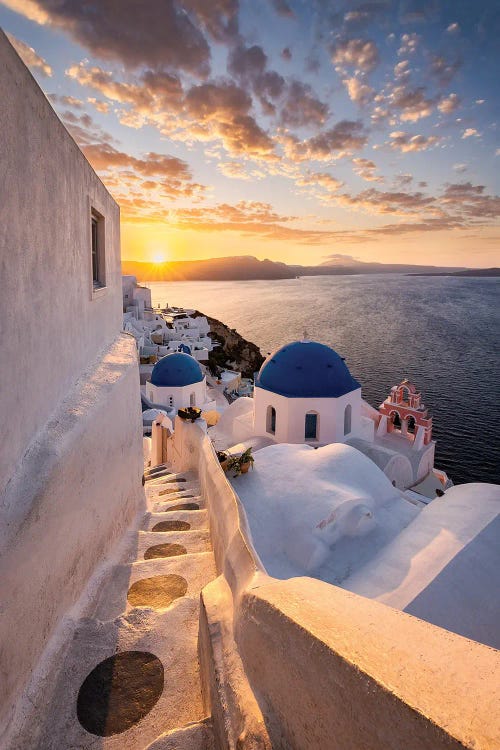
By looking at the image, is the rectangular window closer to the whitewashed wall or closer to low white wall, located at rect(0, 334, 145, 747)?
the whitewashed wall

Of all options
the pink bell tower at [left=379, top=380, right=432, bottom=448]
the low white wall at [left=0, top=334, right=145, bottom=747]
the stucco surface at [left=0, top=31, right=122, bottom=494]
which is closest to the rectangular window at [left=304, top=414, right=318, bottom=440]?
the pink bell tower at [left=379, top=380, right=432, bottom=448]

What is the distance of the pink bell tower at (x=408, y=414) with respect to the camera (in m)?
22.0

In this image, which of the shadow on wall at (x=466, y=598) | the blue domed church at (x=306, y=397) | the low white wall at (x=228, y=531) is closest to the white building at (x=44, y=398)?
the low white wall at (x=228, y=531)

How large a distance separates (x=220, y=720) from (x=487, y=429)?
4057cm

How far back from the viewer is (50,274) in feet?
12.7

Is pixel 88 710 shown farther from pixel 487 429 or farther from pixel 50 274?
pixel 487 429

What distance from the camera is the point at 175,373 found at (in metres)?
28.2

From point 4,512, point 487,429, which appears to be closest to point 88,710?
point 4,512

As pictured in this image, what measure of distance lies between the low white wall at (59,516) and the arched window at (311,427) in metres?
12.6

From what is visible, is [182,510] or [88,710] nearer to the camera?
[88,710]

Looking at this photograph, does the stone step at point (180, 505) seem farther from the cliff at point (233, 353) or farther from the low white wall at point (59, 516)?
the cliff at point (233, 353)

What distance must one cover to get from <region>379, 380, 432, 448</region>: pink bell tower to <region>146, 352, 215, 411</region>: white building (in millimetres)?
12231

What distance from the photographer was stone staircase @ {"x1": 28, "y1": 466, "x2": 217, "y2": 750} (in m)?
3.08

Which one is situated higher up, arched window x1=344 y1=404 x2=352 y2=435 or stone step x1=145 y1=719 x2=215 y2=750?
stone step x1=145 y1=719 x2=215 y2=750
